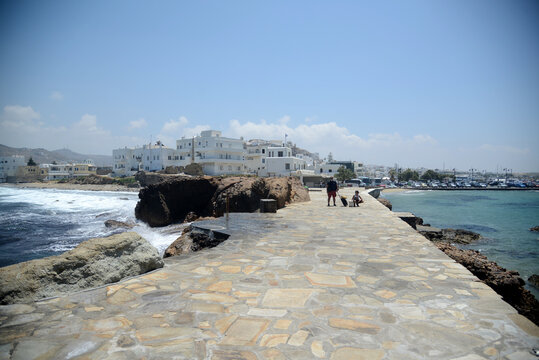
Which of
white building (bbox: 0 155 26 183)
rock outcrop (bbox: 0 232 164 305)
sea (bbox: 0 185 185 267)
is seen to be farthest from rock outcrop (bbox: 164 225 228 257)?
white building (bbox: 0 155 26 183)

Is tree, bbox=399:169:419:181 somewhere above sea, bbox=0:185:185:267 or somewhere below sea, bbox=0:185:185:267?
above

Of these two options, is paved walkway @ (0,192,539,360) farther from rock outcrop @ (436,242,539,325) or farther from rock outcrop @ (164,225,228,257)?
rock outcrop @ (436,242,539,325)

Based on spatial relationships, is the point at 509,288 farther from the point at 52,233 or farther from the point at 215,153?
the point at 215,153

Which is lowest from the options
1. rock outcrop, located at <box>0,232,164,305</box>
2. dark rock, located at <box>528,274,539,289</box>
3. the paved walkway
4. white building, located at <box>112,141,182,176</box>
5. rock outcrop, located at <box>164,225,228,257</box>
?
dark rock, located at <box>528,274,539,289</box>

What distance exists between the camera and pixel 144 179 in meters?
62.4

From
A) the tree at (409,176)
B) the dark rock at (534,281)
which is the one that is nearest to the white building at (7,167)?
the dark rock at (534,281)

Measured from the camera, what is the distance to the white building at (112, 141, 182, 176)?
6919 centimetres

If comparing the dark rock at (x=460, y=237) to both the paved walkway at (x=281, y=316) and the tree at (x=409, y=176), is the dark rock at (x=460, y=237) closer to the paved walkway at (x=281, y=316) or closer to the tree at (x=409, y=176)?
the paved walkway at (x=281, y=316)

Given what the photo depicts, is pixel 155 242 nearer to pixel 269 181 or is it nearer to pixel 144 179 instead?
pixel 269 181

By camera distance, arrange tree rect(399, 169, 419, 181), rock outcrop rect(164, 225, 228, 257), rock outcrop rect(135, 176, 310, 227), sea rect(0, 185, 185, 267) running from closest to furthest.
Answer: rock outcrop rect(164, 225, 228, 257) < sea rect(0, 185, 185, 267) < rock outcrop rect(135, 176, 310, 227) < tree rect(399, 169, 419, 181)

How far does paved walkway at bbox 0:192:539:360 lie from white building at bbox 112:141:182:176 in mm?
61805

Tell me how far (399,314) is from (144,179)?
2551 inches

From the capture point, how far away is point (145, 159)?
73.8 metres

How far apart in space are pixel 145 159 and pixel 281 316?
76.8 meters
